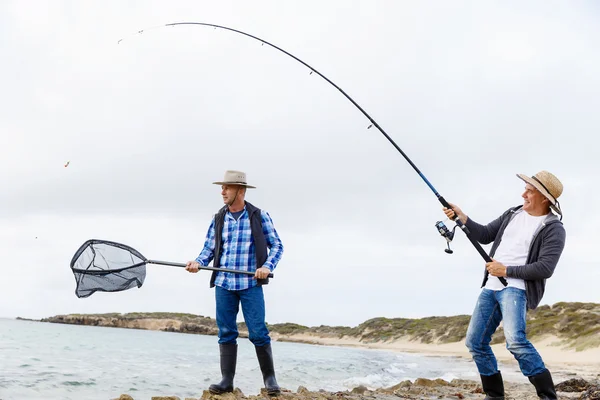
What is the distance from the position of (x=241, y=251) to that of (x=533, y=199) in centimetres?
273

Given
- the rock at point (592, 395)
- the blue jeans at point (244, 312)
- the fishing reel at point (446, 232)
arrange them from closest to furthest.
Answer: the fishing reel at point (446, 232) → the blue jeans at point (244, 312) → the rock at point (592, 395)

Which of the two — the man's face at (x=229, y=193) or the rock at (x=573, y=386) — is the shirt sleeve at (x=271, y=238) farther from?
the rock at (x=573, y=386)

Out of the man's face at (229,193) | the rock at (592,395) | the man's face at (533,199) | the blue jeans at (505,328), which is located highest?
the man's face at (229,193)

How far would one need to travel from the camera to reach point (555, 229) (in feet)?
16.4

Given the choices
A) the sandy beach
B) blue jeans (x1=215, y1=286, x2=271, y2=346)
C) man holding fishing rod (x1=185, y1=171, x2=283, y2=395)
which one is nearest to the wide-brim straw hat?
man holding fishing rod (x1=185, y1=171, x2=283, y2=395)

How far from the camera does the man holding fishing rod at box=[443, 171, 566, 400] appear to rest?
16.4 ft

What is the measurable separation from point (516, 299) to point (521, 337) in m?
0.31

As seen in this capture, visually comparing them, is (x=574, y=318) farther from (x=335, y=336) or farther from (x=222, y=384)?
(x=335, y=336)

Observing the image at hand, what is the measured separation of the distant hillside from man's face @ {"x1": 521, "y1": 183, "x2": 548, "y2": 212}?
18.8 meters

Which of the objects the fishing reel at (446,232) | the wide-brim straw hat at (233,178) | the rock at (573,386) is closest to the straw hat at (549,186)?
the fishing reel at (446,232)

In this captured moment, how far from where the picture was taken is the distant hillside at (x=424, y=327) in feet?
84.7

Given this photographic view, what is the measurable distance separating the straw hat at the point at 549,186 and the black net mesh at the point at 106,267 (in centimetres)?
385

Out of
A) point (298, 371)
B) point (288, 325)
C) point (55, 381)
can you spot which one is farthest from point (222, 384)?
point (288, 325)

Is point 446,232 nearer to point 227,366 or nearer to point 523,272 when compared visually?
point 523,272
